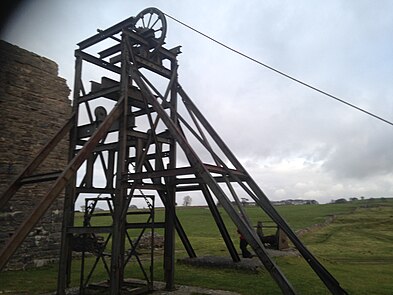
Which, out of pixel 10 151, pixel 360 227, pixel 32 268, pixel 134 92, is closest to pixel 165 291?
pixel 134 92

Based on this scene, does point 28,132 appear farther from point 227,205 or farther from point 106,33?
point 227,205

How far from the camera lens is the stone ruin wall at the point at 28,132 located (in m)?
13.1

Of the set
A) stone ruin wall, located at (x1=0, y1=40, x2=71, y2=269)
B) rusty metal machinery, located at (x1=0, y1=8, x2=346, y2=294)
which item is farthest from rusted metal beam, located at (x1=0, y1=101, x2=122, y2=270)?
stone ruin wall, located at (x1=0, y1=40, x2=71, y2=269)

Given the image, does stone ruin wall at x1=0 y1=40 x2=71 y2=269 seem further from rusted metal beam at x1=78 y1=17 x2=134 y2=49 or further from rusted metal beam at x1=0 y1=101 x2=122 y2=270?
rusted metal beam at x1=0 y1=101 x2=122 y2=270

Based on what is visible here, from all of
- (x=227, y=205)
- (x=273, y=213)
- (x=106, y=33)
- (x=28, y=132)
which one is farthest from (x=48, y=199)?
(x=28, y=132)

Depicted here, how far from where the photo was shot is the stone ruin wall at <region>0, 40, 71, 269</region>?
43.0 ft

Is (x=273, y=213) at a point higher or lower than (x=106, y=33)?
lower

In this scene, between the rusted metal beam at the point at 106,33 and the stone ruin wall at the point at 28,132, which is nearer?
the rusted metal beam at the point at 106,33

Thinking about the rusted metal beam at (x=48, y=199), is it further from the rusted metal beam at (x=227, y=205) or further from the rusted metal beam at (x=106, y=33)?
the rusted metal beam at (x=106, y=33)

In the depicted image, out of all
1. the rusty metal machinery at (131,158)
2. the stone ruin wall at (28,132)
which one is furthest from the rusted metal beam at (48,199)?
the stone ruin wall at (28,132)

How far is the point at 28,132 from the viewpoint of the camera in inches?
545

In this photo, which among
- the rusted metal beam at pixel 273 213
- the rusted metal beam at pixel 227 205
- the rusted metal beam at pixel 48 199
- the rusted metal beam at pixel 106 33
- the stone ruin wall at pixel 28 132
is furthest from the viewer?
the stone ruin wall at pixel 28 132

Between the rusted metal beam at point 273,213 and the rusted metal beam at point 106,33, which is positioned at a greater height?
the rusted metal beam at point 106,33

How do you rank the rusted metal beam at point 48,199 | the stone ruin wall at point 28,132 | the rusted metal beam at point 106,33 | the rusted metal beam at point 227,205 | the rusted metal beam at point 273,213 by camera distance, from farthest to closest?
1. the stone ruin wall at point 28,132
2. the rusted metal beam at point 106,33
3. the rusted metal beam at point 273,213
4. the rusted metal beam at point 48,199
5. the rusted metal beam at point 227,205
